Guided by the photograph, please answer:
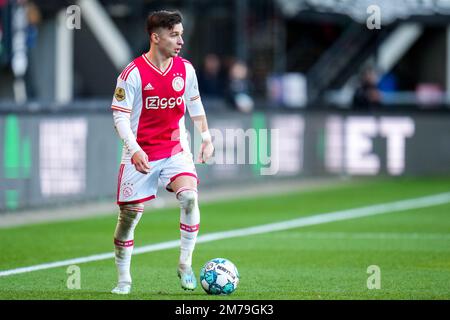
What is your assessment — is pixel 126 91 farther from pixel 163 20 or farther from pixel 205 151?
pixel 205 151

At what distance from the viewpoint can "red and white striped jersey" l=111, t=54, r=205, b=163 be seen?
32.3 ft

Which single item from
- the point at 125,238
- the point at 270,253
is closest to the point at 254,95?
the point at 270,253

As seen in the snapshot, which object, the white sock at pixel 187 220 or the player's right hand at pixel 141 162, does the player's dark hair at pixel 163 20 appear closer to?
the player's right hand at pixel 141 162

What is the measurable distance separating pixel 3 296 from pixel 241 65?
1671 centimetres

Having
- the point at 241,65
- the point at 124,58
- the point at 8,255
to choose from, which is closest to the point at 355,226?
the point at 8,255

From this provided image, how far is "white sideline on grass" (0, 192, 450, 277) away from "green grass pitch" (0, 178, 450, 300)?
0.22 metres

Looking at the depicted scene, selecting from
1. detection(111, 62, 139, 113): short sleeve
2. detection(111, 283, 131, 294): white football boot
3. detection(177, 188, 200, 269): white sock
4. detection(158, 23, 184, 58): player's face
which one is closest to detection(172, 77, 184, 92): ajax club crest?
detection(158, 23, 184, 58): player's face

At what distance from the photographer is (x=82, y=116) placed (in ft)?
62.1

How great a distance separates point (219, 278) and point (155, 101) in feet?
5.03

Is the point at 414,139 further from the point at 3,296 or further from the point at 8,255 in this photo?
the point at 3,296

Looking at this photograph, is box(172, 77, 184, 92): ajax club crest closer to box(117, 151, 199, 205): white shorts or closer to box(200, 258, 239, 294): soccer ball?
box(117, 151, 199, 205): white shorts

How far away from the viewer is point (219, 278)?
9.81 metres

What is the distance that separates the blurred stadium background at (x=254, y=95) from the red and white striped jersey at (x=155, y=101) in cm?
298

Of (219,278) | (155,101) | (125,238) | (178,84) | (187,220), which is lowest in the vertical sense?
(219,278)
